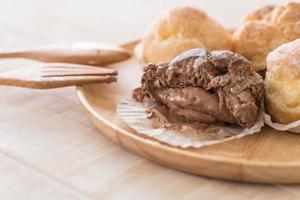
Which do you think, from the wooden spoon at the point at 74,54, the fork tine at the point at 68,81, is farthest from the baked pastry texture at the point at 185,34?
the fork tine at the point at 68,81

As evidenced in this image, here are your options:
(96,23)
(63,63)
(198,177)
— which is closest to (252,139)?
(198,177)

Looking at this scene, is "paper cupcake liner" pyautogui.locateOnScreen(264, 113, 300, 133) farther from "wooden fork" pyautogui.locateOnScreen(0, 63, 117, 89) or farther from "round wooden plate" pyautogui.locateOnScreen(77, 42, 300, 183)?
"wooden fork" pyautogui.locateOnScreen(0, 63, 117, 89)

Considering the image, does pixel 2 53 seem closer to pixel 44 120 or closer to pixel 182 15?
pixel 44 120

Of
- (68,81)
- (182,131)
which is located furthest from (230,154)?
(68,81)

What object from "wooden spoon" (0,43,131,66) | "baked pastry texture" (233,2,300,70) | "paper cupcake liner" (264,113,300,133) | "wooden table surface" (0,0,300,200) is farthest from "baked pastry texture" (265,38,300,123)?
"wooden spoon" (0,43,131,66)

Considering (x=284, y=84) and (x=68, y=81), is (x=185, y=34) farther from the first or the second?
(x=284, y=84)

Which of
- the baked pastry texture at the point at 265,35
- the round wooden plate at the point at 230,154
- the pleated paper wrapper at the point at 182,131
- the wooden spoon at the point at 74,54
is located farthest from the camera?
the wooden spoon at the point at 74,54

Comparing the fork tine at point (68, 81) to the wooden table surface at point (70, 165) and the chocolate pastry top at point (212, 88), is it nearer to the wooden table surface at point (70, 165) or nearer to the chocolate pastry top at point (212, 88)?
the wooden table surface at point (70, 165)
